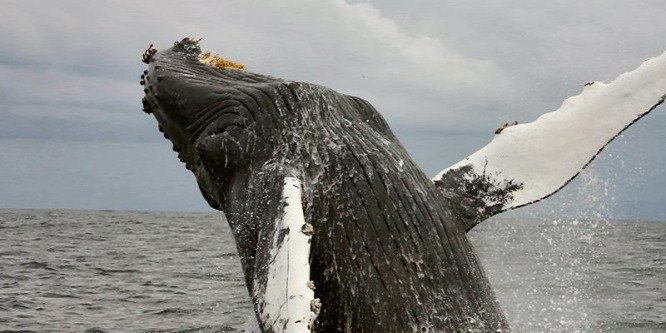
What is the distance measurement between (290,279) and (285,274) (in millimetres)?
37

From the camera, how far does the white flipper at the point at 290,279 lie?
9.68ft

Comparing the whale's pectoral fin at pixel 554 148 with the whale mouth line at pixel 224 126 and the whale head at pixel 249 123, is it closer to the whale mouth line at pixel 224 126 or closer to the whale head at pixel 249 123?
the whale head at pixel 249 123

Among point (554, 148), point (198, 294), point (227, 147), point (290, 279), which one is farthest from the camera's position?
point (198, 294)

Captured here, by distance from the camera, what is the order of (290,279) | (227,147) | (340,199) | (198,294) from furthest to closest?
(198,294) → (227,147) → (340,199) → (290,279)

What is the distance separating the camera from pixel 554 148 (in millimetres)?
4578

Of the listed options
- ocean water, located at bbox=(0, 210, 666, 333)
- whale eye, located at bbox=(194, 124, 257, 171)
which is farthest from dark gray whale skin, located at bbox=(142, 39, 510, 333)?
ocean water, located at bbox=(0, 210, 666, 333)

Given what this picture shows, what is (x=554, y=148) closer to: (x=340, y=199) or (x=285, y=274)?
(x=340, y=199)

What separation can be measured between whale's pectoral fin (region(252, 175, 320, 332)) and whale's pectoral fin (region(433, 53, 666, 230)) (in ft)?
4.08

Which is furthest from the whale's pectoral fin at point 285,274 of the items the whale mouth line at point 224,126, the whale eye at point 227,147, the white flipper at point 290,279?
the whale mouth line at point 224,126

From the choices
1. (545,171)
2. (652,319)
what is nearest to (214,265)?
(652,319)

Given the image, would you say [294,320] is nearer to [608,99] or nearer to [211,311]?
[608,99]

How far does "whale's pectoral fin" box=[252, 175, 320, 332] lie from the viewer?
2.96 meters

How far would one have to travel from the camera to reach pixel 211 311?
1315cm

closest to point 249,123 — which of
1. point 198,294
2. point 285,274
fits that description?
point 285,274
